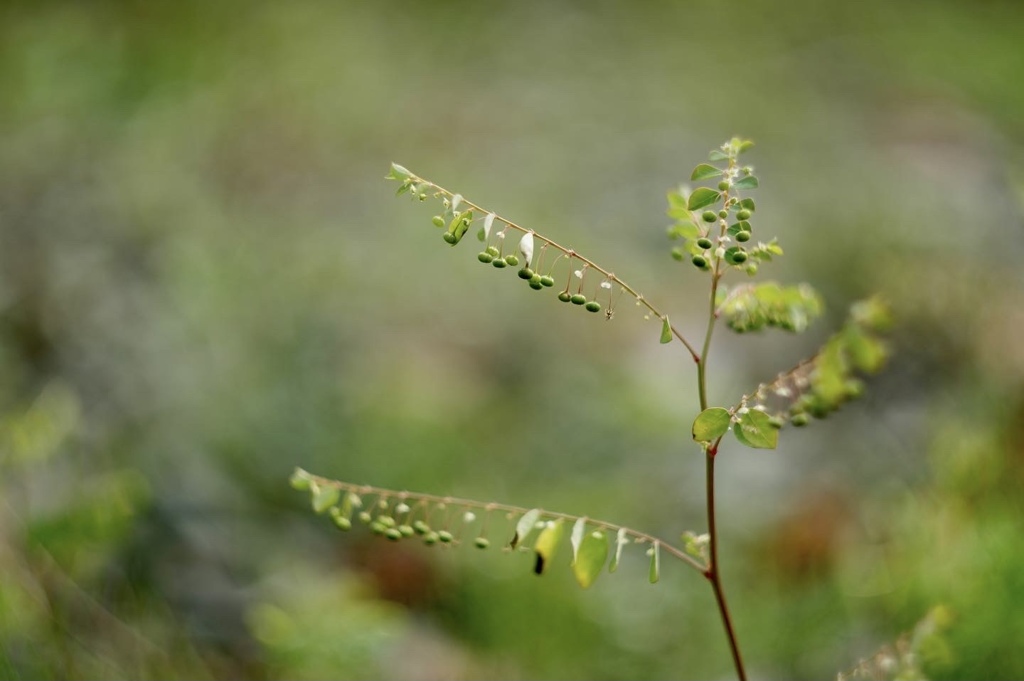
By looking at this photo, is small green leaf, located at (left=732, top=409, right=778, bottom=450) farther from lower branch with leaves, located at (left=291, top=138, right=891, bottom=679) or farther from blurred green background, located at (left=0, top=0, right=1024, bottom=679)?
blurred green background, located at (left=0, top=0, right=1024, bottom=679)

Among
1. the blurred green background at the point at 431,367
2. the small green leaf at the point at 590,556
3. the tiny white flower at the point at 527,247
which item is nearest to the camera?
the tiny white flower at the point at 527,247

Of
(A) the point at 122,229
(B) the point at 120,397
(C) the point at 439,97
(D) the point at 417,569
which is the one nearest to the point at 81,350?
(B) the point at 120,397

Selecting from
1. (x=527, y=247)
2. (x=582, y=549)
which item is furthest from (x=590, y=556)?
(x=527, y=247)

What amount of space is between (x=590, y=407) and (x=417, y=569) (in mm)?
828

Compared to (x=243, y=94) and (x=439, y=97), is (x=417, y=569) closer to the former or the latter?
(x=243, y=94)

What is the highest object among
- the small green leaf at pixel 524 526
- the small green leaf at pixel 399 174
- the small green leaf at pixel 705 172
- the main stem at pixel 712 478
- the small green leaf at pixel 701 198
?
the small green leaf at pixel 705 172

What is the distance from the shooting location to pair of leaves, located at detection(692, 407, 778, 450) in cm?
79

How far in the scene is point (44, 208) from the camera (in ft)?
9.19

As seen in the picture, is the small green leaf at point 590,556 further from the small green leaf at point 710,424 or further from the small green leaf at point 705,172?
the small green leaf at point 705,172

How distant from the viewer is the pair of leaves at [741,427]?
79cm

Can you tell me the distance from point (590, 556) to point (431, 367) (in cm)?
204

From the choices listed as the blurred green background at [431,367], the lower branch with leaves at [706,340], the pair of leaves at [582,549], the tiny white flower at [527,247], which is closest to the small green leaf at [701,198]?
the lower branch with leaves at [706,340]

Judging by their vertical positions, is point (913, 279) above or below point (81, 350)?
above

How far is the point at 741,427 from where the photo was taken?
82cm
